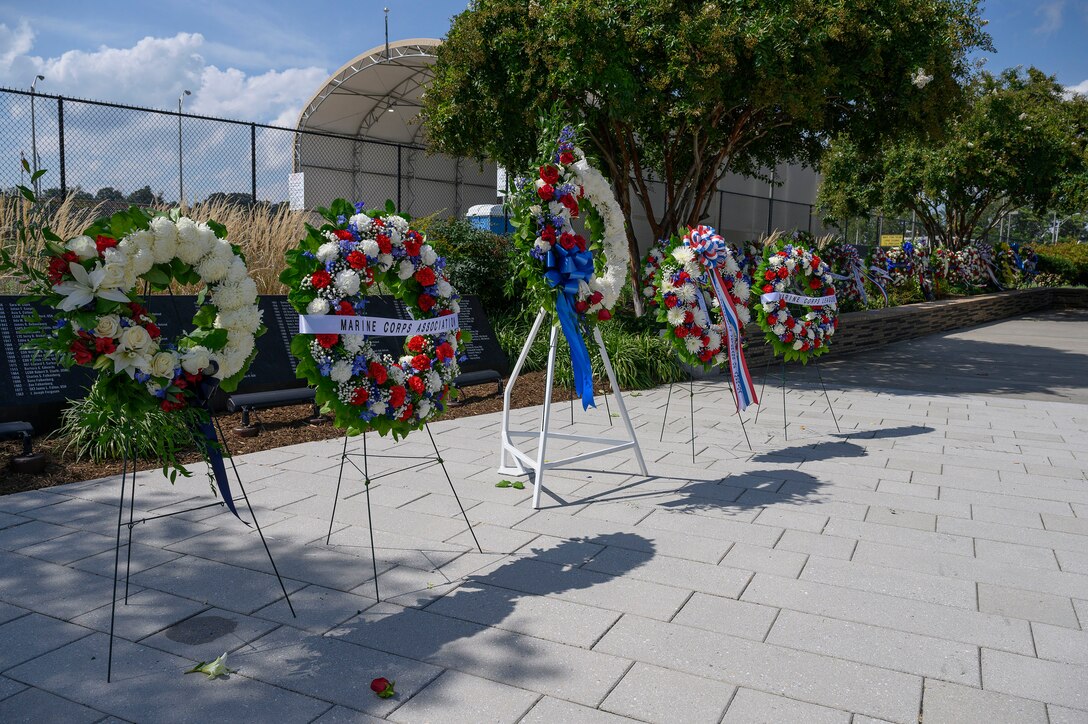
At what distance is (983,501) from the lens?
5531 mm

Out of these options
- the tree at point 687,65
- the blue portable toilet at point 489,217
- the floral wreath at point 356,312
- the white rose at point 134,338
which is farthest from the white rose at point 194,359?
the blue portable toilet at point 489,217

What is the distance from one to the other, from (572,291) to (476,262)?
21.1ft

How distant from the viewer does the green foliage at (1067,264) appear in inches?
1286

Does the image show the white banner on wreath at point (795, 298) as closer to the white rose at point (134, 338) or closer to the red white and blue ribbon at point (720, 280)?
the red white and blue ribbon at point (720, 280)

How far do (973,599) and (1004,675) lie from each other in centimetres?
78

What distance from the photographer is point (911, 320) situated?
53.7ft

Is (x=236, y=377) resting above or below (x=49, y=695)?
above

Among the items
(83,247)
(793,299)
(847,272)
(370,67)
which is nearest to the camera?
(83,247)

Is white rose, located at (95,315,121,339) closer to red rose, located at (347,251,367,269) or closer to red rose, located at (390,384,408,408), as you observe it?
red rose, located at (347,251,367,269)

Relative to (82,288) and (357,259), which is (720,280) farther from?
(82,288)

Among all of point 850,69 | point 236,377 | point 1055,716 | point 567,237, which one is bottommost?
point 1055,716

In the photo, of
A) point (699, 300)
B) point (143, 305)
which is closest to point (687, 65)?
point (699, 300)

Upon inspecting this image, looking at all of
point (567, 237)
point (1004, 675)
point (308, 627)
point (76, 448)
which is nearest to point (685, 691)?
point (1004, 675)

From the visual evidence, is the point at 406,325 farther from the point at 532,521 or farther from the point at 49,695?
the point at 49,695
